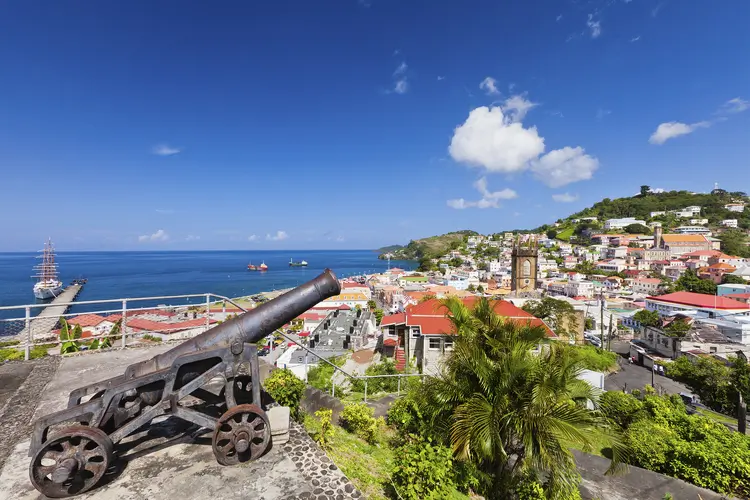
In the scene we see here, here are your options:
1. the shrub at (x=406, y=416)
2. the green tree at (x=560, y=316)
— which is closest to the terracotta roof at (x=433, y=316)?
the shrub at (x=406, y=416)

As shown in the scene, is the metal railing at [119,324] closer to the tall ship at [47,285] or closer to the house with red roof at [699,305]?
the tall ship at [47,285]

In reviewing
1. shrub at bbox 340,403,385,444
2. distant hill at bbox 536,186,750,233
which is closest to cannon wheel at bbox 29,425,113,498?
shrub at bbox 340,403,385,444

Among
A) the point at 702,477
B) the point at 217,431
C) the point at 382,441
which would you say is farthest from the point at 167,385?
the point at 702,477

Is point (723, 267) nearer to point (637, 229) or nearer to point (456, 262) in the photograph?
point (637, 229)

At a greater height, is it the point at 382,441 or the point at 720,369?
the point at 382,441

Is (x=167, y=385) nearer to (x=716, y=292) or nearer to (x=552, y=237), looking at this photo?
(x=716, y=292)
